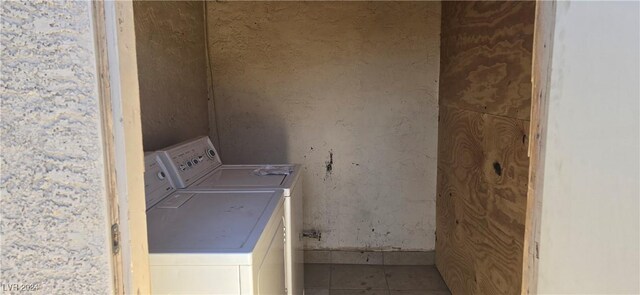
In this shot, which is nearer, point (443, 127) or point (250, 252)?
point (250, 252)

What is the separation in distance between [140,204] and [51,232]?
0.46 ft

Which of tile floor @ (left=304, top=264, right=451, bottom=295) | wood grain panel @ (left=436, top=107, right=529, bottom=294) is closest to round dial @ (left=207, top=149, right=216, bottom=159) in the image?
tile floor @ (left=304, top=264, right=451, bottom=295)

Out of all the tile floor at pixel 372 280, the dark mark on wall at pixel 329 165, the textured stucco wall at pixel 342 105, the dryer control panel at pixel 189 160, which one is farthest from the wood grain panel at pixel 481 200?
the dryer control panel at pixel 189 160

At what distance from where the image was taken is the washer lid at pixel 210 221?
1.23 m

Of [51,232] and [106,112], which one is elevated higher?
[106,112]

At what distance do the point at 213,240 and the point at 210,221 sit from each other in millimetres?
180

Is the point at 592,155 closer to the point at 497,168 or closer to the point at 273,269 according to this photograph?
the point at 273,269

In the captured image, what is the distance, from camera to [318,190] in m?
3.13

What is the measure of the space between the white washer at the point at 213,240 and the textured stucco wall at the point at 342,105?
1.31 meters

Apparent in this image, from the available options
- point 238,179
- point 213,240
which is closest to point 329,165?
point 238,179

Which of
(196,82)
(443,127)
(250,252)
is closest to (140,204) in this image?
(250,252)

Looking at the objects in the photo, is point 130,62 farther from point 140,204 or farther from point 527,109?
point 527,109

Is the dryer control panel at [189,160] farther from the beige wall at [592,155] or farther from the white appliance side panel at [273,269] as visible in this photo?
the beige wall at [592,155]

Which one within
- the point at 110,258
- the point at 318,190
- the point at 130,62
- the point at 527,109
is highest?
the point at 130,62
